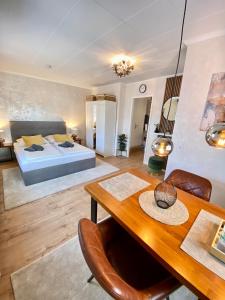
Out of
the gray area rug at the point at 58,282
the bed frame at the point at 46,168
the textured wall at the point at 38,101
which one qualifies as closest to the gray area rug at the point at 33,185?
the bed frame at the point at 46,168

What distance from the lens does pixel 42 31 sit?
6.13 ft

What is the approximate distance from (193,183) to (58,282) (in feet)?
5.62

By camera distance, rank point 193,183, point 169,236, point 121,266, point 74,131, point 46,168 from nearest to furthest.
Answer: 1. point 169,236
2. point 121,266
3. point 193,183
4. point 46,168
5. point 74,131

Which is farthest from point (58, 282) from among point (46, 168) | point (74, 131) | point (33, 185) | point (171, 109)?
point (74, 131)

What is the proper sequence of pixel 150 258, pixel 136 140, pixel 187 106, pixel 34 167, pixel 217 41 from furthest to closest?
pixel 136 140 < pixel 34 167 < pixel 187 106 < pixel 217 41 < pixel 150 258

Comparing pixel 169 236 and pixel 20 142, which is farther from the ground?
pixel 169 236

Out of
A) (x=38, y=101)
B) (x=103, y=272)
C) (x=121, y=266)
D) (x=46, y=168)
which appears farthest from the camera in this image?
(x=38, y=101)

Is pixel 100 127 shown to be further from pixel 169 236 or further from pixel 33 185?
pixel 169 236

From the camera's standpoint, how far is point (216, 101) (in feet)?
5.95

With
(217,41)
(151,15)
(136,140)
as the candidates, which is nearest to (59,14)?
(151,15)

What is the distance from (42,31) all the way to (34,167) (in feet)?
7.50

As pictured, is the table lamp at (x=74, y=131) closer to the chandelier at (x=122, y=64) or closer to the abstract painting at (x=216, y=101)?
the chandelier at (x=122, y=64)

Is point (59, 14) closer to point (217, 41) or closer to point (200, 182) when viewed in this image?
point (217, 41)

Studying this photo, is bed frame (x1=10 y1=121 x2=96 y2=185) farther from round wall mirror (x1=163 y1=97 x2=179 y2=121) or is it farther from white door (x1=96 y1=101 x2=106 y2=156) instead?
round wall mirror (x1=163 y1=97 x2=179 y2=121)
